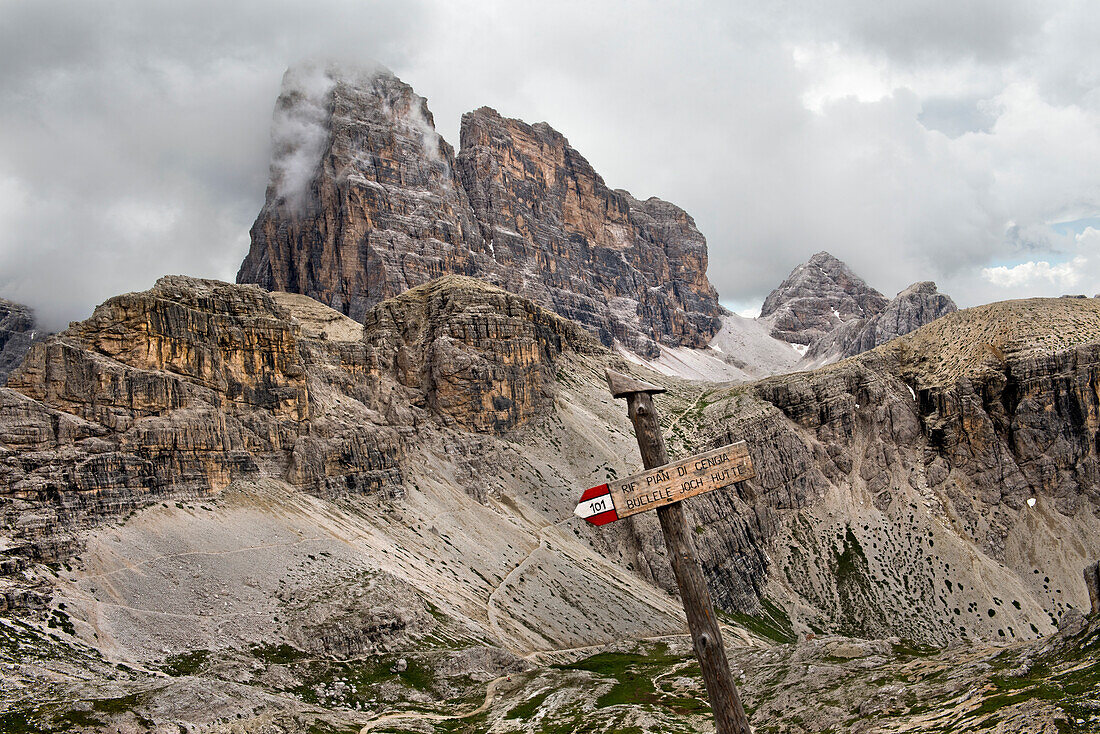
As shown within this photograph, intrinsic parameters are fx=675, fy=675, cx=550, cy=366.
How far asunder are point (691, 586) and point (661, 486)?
93.5 inches

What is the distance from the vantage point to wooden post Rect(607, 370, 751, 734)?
14.2 m

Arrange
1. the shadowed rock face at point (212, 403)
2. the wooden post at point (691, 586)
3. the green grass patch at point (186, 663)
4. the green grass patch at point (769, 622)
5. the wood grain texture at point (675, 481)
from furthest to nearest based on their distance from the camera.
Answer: the green grass patch at point (769, 622) → the shadowed rock face at point (212, 403) → the green grass patch at point (186, 663) → the wooden post at point (691, 586) → the wood grain texture at point (675, 481)

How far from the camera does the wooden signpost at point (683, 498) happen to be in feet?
46.1

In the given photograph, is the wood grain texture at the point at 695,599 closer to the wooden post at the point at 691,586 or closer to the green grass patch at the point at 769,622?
the wooden post at the point at 691,586

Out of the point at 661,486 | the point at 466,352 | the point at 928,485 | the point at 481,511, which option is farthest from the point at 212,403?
the point at 928,485

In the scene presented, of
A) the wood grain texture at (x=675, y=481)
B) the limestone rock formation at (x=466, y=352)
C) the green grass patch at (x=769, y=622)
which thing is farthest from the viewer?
the limestone rock formation at (x=466, y=352)

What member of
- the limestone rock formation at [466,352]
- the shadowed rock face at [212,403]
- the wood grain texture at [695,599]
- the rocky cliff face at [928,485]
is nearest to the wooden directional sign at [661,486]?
the wood grain texture at [695,599]

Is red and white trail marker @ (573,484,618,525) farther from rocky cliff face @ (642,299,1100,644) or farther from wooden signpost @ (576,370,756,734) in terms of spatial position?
rocky cliff face @ (642,299,1100,644)

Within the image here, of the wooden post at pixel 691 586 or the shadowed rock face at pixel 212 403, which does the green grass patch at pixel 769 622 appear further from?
the wooden post at pixel 691 586

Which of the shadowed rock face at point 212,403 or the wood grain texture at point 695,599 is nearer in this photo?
the wood grain texture at point 695,599

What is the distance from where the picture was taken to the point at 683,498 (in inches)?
568

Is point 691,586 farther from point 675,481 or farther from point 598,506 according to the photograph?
point 598,506

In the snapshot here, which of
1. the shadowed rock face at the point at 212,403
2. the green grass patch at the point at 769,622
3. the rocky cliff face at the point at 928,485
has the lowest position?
the green grass patch at the point at 769,622

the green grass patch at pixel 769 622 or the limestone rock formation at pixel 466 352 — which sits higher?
the limestone rock formation at pixel 466 352
